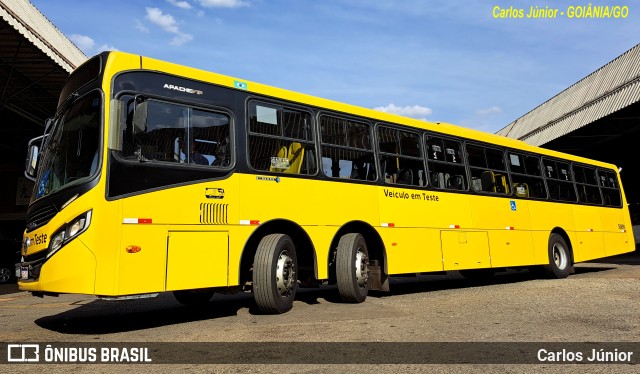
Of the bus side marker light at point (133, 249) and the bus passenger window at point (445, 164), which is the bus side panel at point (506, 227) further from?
the bus side marker light at point (133, 249)

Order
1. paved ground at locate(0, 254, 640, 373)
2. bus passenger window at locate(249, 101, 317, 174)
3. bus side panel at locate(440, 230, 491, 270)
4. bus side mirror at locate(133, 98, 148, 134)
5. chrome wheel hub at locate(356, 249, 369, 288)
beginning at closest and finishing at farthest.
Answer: paved ground at locate(0, 254, 640, 373) → bus side mirror at locate(133, 98, 148, 134) → bus passenger window at locate(249, 101, 317, 174) → chrome wheel hub at locate(356, 249, 369, 288) → bus side panel at locate(440, 230, 491, 270)

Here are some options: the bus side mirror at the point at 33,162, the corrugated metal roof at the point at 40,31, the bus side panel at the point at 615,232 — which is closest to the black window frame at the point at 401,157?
the bus side mirror at the point at 33,162

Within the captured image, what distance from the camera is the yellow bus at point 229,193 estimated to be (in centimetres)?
538

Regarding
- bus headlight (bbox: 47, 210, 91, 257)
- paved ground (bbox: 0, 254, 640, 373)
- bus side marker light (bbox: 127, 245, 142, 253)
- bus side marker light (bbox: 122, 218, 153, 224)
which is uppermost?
bus side marker light (bbox: 122, 218, 153, 224)

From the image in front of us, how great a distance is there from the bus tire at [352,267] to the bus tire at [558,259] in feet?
20.2

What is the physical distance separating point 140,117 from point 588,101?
68.5 ft

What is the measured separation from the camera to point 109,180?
5.34m

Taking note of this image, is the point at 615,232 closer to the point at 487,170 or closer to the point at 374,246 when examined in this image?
the point at 487,170

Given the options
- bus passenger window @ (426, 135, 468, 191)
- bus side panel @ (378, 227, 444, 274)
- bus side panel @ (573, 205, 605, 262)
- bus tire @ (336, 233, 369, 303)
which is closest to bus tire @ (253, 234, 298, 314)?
bus tire @ (336, 233, 369, 303)

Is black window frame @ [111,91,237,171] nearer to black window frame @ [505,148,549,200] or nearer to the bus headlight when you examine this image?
the bus headlight

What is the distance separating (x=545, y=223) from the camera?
11.8 meters

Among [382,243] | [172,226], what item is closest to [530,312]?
[382,243]

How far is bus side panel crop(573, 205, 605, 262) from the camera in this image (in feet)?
41.7

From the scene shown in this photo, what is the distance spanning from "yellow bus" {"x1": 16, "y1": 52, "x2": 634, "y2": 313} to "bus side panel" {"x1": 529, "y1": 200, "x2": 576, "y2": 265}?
2.08 meters
